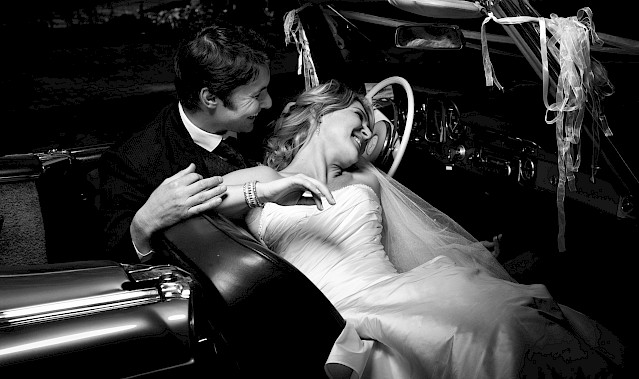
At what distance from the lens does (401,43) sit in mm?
1548

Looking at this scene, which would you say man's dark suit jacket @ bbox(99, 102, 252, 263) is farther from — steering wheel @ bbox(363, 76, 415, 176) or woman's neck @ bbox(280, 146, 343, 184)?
steering wheel @ bbox(363, 76, 415, 176)

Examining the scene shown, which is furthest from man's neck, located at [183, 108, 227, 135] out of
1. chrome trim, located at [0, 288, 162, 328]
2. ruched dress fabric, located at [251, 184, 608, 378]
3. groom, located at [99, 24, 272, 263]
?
chrome trim, located at [0, 288, 162, 328]

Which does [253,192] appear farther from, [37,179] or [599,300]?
[599,300]

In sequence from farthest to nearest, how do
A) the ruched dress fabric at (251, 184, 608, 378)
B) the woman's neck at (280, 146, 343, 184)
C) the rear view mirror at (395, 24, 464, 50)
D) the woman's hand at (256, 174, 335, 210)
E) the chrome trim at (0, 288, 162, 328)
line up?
1. the woman's neck at (280, 146, 343, 184)
2. the woman's hand at (256, 174, 335, 210)
3. the rear view mirror at (395, 24, 464, 50)
4. the ruched dress fabric at (251, 184, 608, 378)
5. the chrome trim at (0, 288, 162, 328)

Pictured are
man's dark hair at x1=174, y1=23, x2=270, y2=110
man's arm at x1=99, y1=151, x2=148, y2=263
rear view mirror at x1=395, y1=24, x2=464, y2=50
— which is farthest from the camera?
man's dark hair at x1=174, y1=23, x2=270, y2=110

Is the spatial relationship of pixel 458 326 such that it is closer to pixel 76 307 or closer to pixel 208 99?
pixel 76 307

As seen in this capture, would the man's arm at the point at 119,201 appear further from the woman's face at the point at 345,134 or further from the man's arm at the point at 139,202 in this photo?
the woman's face at the point at 345,134

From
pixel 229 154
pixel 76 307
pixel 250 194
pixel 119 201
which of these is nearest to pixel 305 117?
pixel 229 154

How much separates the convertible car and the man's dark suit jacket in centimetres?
20

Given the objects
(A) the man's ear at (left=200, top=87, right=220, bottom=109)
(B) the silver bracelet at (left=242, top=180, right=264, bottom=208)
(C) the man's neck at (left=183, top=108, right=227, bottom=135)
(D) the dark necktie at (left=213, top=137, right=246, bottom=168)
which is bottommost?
(D) the dark necktie at (left=213, top=137, right=246, bottom=168)

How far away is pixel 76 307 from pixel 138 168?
1.00 meters

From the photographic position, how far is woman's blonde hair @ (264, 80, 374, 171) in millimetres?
2277

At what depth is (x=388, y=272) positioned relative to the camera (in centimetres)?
192

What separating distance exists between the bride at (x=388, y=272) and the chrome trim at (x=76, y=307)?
0.35 metres
